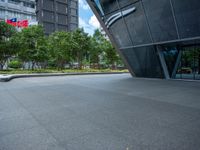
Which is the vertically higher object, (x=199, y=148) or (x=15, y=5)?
(x=15, y=5)

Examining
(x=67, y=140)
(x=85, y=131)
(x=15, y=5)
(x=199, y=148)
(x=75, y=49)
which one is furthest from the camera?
(x=15, y=5)

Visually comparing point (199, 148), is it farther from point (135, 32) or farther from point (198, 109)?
point (135, 32)

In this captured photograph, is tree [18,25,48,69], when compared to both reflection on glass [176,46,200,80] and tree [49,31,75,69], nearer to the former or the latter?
tree [49,31,75,69]

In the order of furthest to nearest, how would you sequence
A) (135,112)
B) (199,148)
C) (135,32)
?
(135,32)
(135,112)
(199,148)

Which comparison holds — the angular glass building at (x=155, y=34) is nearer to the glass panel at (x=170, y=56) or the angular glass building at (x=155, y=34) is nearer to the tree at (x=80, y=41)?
the glass panel at (x=170, y=56)

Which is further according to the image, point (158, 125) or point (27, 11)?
point (27, 11)

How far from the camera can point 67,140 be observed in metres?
3.49

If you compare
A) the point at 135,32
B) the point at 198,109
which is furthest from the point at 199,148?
the point at 135,32

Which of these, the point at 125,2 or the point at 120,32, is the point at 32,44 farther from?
the point at 125,2

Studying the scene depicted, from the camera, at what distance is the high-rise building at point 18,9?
5694cm

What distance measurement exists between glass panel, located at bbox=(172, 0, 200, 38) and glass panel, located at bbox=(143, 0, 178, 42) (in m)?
0.53

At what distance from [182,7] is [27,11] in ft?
211

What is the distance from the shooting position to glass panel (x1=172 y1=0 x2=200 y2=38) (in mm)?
11727

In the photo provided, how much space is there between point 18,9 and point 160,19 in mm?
61639
